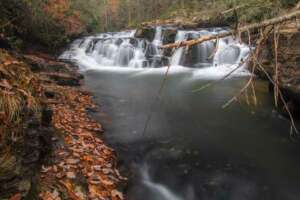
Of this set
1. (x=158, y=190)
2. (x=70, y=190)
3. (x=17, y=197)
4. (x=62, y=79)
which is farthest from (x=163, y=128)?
(x=62, y=79)

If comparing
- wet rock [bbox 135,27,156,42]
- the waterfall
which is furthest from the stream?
wet rock [bbox 135,27,156,42]

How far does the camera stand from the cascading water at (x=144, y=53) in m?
14.8

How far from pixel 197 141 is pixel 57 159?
9.86 ft

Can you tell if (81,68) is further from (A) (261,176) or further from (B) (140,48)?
(A) (261,176)

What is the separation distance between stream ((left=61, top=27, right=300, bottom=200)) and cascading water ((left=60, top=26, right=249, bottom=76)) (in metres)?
3.65

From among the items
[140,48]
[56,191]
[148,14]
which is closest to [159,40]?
[140,48]

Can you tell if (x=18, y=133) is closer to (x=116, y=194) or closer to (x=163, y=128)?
(x=116, y=194)

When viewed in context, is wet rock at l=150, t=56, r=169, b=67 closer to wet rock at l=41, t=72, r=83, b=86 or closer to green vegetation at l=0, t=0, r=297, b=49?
green vegetation at l=0, t=0, r=297, b=49

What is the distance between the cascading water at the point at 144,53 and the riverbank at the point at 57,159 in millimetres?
10077

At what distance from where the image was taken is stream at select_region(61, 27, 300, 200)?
13.3ft

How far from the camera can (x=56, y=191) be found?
2816 millimetres

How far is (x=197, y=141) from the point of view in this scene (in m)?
5.55

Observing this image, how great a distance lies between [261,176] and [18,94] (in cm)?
394

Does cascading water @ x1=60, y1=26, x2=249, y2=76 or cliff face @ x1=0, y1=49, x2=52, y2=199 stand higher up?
cascading water @ x1=60, y1=26, x2=249, y2=76
